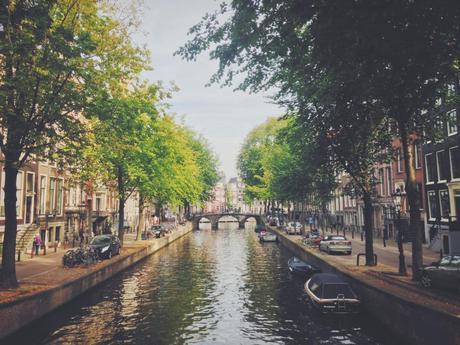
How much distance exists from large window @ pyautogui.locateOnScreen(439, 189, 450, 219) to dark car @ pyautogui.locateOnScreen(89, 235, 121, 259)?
28580mm

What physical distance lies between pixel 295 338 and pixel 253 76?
10502mm

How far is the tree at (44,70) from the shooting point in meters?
15.2

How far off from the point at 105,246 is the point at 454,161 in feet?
97.7

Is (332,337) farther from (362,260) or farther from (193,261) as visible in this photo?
(193,261)

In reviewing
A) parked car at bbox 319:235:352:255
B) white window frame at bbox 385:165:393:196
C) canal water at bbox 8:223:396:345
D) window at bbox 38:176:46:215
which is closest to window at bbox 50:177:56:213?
window at bbox 38:176:46:215

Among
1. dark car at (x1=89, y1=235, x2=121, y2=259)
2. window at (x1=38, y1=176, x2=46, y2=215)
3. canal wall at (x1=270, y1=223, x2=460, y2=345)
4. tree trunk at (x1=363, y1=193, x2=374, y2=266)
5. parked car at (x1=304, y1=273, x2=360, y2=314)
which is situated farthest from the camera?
window at (x1=38, y1=176, x2=46, y2=215)

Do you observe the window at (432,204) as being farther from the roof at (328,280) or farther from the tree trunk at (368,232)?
the roof at (328,280)

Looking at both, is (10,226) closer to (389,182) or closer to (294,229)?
(389,182)

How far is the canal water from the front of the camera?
15.0m

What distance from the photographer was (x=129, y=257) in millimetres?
31016

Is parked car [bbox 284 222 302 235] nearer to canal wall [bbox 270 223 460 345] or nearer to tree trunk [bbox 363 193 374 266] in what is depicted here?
tree trunk [bbox 363 193 374 266]

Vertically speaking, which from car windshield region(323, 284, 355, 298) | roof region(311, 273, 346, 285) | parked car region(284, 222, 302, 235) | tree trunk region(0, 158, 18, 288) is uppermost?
tree trunk region(0, 158, 18, 288)

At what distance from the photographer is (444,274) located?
16516 millimetres

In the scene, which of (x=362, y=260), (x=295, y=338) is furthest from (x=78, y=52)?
(x=362, y=260)
